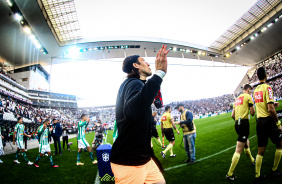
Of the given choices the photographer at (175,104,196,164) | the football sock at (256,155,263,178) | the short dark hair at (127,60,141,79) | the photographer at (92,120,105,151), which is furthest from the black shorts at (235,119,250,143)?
the photographer at (92,120,105,151)

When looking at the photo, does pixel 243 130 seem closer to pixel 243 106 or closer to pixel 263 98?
pixel 243 106

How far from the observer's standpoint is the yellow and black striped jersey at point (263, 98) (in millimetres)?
3172

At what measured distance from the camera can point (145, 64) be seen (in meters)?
1.48

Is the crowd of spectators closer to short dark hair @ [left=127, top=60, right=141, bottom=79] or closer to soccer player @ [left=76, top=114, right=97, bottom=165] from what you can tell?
soccer player @ [left=76, top=114, right=97, bottom=165]

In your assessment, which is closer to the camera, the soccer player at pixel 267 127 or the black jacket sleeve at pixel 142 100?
the black jacket sleeve at pixel 142 100

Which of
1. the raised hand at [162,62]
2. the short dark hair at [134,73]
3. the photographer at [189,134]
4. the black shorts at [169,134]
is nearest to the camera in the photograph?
the raised hand at [162,62]

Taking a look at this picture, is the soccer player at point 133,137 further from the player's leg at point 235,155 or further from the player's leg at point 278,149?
the player's leg at point 278,149

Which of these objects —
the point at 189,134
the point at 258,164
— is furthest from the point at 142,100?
the point at 189,134

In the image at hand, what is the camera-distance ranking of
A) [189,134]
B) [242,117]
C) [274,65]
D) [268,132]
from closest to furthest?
[268,132], [242,117], [189,134], [274,65]

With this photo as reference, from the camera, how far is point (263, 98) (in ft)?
10.8

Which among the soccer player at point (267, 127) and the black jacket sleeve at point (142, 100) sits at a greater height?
the black jacket sleeve at point (142, 100)

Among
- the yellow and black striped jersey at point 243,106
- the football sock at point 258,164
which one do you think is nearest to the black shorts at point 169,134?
the yellow and black striped jersey at point 243,106

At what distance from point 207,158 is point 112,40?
18683mm

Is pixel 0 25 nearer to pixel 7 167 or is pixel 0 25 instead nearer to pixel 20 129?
pixel 20 129
